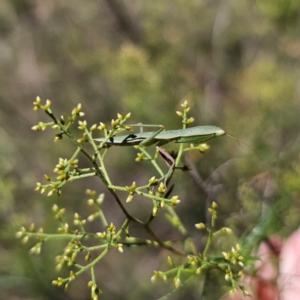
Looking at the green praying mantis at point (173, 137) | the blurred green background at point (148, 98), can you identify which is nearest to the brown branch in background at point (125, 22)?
the blurred green background at point (148, 98)

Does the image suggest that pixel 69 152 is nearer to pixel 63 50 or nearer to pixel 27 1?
pixel 63 50

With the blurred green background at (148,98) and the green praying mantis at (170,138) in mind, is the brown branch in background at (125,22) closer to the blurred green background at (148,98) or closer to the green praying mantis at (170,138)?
the blurred green background at (148,98)

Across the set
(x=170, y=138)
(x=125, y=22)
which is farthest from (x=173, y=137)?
(x=125, y=22)

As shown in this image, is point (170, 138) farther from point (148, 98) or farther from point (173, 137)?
point (148, 98)

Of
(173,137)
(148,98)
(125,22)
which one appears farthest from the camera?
(125,22)

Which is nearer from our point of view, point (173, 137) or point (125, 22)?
point (173, 137)

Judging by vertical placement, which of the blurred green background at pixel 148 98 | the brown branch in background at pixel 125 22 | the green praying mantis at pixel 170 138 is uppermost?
the brown branch in background at pixel 125 22

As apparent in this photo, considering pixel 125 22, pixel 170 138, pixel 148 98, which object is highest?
pixel 125 22

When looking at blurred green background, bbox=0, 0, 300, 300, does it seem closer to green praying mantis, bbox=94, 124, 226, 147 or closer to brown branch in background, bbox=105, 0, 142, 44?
brown branch in background, bbox=105, 0, 142, 44
